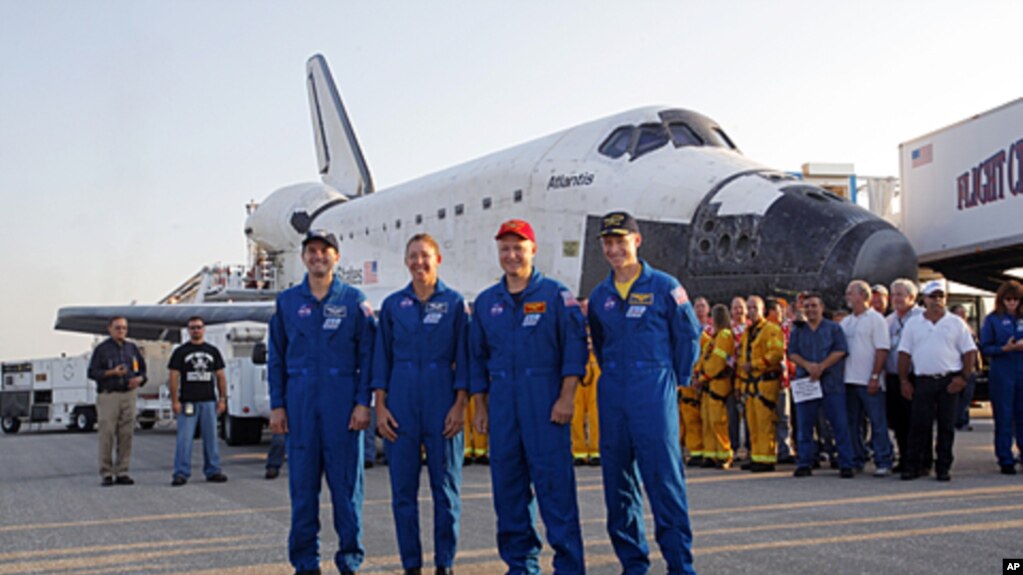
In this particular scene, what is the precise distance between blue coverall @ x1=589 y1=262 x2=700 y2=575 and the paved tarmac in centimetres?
36

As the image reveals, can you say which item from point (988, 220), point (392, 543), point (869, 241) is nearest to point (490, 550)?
point (392, 543)

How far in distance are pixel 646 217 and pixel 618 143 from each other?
1331mm

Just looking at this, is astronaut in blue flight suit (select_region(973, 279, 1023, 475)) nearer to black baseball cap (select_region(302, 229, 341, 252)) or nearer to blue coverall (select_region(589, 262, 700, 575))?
blue coverall (select_region(589, 262, 700, 575))

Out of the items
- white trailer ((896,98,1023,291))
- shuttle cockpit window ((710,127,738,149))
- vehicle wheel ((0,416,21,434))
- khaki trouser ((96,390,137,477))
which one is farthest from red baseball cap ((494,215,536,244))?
vehicle wheel ((0,416,21,434))

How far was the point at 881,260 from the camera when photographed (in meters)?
9.18

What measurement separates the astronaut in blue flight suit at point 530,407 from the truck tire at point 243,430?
28.6 feet

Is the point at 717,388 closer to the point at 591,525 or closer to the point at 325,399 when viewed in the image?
the point at 591,525

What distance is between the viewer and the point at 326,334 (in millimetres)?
4781

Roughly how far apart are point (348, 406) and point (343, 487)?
1.26 feet

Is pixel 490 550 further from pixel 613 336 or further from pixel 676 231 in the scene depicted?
pixel 676 231

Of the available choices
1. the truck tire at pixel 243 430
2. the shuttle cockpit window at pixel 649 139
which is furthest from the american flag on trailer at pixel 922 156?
the truck tire at pixel 243 430

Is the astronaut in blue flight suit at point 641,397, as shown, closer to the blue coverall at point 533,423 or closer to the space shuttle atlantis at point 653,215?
the blue coverall at point 533,423

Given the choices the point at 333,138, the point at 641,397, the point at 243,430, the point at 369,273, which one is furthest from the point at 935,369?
the point at 333,138

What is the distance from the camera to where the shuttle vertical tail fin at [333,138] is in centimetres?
2728
